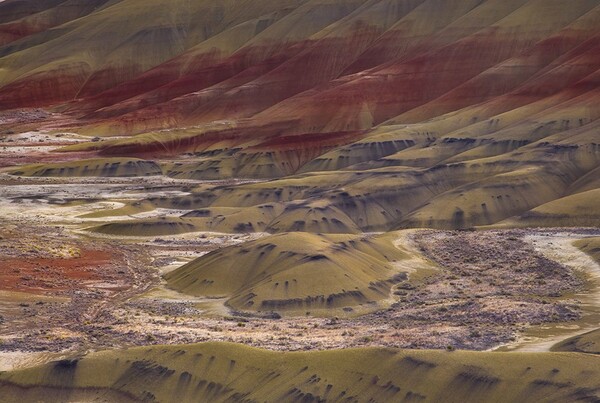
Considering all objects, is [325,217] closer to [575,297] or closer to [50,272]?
[50,272]

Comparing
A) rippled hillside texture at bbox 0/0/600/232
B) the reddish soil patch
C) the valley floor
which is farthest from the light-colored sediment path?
the reddish soil patch

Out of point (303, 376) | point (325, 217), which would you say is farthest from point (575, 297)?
point (325, 217)

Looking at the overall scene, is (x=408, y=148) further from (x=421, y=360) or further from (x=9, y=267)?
(x=421, y=360)

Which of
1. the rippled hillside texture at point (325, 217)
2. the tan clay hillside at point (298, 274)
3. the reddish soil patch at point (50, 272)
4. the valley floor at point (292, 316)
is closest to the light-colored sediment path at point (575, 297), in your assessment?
the valley floor at point (292, 316)

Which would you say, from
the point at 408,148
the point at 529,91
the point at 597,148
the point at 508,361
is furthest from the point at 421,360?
the point at 529,91

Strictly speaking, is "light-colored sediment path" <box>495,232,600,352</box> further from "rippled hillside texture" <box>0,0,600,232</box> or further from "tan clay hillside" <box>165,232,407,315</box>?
"tan clay hillside" <box>165,232,407,315</box>

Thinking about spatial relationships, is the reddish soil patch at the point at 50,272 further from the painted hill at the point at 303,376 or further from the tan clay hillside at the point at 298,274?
the painted hill at the point at 303,376
